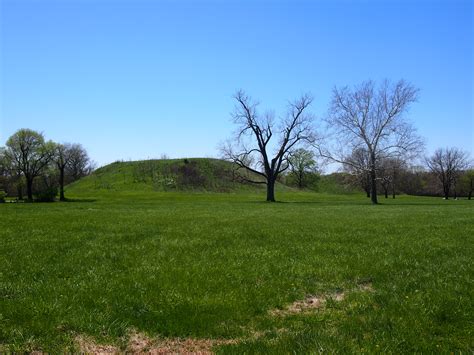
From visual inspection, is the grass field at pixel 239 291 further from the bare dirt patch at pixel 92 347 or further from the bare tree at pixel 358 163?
the bare tree at pixel 358 163

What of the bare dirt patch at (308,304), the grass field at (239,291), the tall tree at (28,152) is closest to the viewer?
the grass field at (239,291)

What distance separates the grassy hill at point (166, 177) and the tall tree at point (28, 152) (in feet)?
38.2

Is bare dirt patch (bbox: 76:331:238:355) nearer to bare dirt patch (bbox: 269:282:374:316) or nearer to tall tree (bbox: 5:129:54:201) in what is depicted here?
bare dirt patch (bbox: 269:282:374:316)

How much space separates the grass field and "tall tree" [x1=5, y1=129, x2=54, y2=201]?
6784 centimetres

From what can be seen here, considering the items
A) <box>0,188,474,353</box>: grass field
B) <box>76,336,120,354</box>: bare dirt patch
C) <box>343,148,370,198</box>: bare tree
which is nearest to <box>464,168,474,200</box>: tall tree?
<box>343,148,370,198</box>: bare tree

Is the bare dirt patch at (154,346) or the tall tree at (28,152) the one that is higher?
the tall tree at (28,152)

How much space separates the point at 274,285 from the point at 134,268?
145 inches

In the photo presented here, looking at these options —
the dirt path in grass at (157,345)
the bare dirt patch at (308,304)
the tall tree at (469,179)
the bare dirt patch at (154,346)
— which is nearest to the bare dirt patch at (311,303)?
the bare dirt patch at (308,304)

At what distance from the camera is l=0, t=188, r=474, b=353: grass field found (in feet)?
20.3

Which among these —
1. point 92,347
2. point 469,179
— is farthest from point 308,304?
point 469,179

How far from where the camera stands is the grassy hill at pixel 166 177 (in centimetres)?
8944

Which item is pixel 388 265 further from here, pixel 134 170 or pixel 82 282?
pixel 134 170

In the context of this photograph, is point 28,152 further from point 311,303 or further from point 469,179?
point 469,179

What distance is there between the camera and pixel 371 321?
22.2ft
